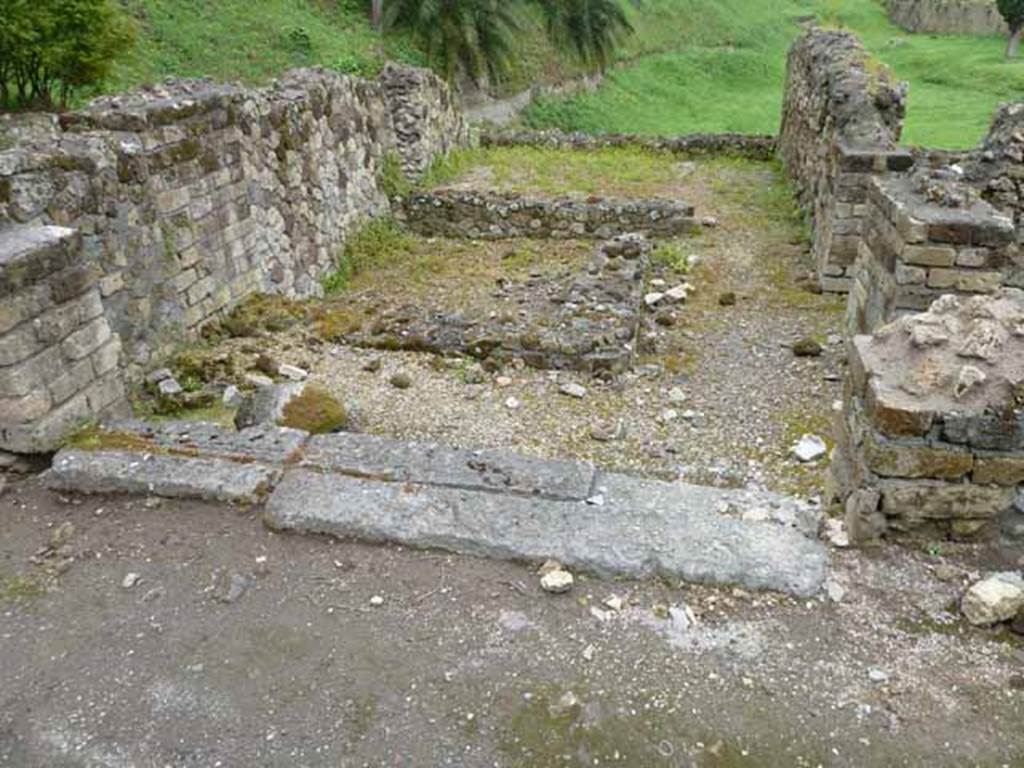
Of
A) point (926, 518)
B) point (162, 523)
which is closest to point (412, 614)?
point (162, 523)

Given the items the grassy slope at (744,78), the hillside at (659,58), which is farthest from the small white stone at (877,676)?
the grassy slope at (744,78)

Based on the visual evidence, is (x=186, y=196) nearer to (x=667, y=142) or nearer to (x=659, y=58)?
(x=667, y=142)

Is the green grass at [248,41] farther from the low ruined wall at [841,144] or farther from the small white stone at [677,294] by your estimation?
the small white stone at [677,294]

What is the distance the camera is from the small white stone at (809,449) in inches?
223

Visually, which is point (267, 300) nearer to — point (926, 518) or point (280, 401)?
point (280, 401)

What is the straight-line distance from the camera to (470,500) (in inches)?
161

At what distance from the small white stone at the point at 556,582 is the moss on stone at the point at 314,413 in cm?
231

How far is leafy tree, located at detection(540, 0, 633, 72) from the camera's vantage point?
90.6ft

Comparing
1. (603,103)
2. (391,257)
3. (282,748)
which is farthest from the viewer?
(603,103)

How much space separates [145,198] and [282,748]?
16.5ft

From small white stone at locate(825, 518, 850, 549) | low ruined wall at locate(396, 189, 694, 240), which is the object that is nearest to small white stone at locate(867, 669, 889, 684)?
small white stone at locate(825, 518, 850, 549)

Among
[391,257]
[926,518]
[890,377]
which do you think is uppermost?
[890,377]

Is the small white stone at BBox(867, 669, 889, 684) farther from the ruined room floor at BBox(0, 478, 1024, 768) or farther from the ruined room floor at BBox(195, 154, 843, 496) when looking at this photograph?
the ruined room floor at BBox(195, 154, 843, 496)

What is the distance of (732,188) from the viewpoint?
14742 mm
